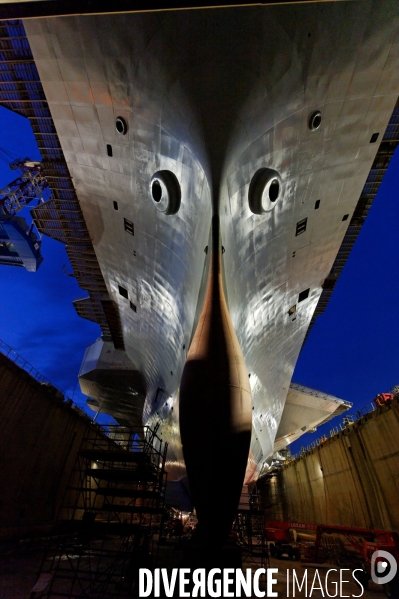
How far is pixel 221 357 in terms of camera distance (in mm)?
4414

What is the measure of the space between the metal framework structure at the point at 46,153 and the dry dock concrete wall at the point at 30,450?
4457mm

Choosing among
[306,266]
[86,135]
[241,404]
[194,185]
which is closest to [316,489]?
[306,266]

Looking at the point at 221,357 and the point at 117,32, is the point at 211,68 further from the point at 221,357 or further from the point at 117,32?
the point at 221,357

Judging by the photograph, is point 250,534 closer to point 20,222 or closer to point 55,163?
point 55,163

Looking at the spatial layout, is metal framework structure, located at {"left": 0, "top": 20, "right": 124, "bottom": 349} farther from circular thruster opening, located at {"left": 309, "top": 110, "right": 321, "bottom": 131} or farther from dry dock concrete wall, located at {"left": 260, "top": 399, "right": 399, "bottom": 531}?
dry dock concrete wall, located at {"left": 260, "top": 399, "right": 399, "bottom": 531}

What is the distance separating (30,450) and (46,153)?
31.2 ft

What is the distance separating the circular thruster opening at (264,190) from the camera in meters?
5.48

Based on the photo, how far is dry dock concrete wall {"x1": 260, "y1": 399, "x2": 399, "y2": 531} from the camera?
1197 cm

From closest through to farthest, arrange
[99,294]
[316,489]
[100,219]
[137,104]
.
Result: [137,104] → [100,219] → [99,294] → [316,489]

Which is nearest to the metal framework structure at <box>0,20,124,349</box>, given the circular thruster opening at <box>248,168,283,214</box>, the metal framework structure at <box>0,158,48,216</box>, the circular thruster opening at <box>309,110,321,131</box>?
the circular thruster opening at <box>248,168,283,214</box>

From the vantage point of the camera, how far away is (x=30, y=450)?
34.7ft

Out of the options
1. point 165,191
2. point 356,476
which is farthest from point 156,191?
point 356,476

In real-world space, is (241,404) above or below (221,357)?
below

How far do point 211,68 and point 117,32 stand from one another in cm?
149
